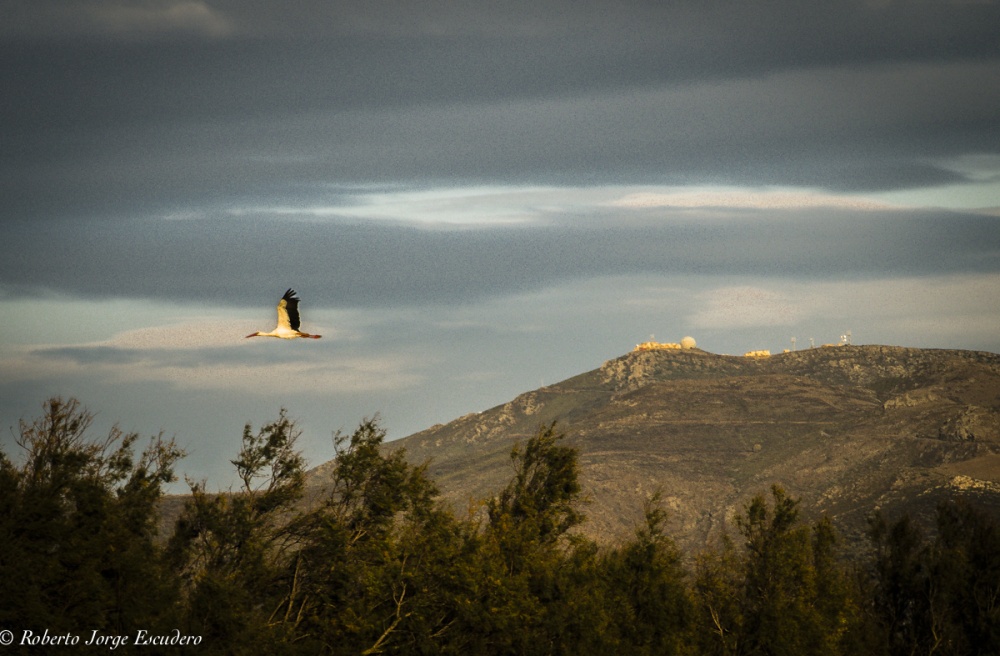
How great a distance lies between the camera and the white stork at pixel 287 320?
57.2m

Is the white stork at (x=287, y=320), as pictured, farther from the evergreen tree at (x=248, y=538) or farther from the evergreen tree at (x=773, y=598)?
the evergreen tree at (x=773, y=598)

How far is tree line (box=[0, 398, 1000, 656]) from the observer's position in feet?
170

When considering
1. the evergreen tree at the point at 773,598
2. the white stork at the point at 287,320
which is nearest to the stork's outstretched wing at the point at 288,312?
the white stork at the point at 287,320

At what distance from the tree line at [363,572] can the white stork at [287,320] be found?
21.0 feet

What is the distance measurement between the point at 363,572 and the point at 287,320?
10956mm

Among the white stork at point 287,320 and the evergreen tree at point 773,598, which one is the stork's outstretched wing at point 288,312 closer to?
the white stork at point 287,320

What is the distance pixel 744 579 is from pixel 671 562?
11533mm

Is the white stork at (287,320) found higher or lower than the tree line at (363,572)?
higher

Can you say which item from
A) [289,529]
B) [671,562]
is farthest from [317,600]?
[671,562]

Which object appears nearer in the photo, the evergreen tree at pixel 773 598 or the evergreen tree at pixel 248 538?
the evergreen tree at pixel 248 538

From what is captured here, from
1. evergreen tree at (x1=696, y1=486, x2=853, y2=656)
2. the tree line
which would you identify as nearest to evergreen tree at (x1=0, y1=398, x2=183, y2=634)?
the tree line

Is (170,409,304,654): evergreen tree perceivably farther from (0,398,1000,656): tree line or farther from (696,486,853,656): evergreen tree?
(696,486,853,656): evergreen tree

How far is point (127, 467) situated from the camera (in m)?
61.5

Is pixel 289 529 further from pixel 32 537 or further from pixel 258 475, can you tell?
pixel 32 537
